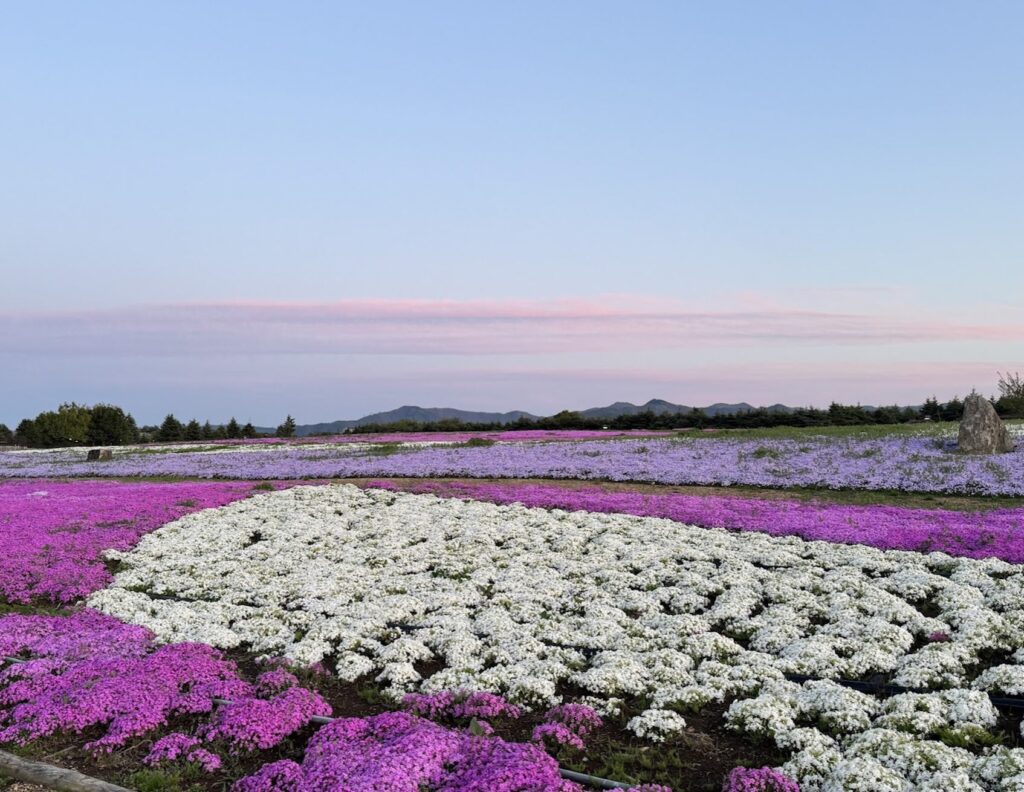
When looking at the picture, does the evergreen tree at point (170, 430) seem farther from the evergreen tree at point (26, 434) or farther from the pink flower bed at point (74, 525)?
the pink flower bed at point (74, 525)

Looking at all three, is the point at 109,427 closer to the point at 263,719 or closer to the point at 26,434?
the point at 26,434

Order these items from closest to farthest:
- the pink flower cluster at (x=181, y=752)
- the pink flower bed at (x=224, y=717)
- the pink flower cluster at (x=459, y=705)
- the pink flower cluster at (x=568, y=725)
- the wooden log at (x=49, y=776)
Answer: the wooden log at (x=49, y=776) < the pink flower bed at (x=224, y=717) < the pink flower cluster at (x=181, y=752) < the pink flower cluster at (x=568, y=725) < the pink flower cluster at (x=459, y=705)

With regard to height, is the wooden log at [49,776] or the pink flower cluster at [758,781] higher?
the wooden log at [49,776]

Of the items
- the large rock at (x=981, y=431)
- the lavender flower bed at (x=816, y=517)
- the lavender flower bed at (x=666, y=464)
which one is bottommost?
the lavender flower bed at (x=816, y=517)

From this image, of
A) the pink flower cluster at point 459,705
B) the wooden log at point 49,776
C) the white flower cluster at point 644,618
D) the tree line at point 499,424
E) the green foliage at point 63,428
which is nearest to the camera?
the wooden log at point 49,776

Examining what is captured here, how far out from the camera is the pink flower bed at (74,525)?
16.9 m

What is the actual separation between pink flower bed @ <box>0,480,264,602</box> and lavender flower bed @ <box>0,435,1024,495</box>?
7643mm

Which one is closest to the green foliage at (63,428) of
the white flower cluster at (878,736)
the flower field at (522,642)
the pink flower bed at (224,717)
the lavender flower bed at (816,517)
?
the flower field at (522,642)

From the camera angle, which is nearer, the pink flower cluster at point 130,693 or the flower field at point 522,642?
the flower field at point 522,642

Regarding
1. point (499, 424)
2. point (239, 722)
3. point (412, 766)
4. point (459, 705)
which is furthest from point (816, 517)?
point (499, 424)

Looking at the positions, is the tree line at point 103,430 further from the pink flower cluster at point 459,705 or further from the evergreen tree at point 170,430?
the pink flower cluster at point 459,705

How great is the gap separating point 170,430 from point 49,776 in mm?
80375

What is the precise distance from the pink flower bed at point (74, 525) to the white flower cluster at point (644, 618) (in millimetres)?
956

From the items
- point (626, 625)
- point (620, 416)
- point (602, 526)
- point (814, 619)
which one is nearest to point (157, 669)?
point (626, 625)
